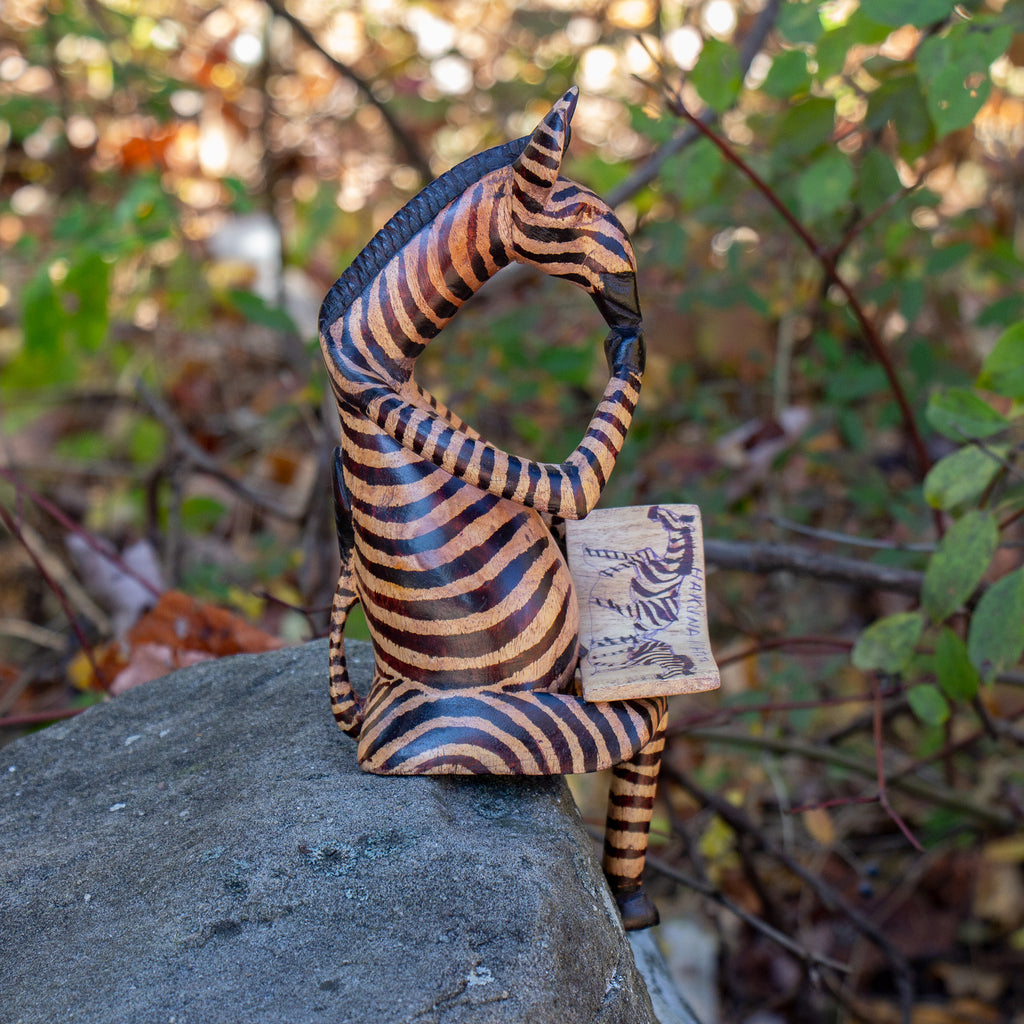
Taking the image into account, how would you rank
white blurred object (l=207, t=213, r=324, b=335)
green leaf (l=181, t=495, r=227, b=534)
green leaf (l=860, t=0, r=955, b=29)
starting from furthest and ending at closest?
white blurred object (l=207, t=213, r=324, b=335)
green leaf (l=181, t=495, r=227, b=534)
green leaf (l=860, t=0, r=955, b=29)

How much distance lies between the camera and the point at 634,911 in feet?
4.00

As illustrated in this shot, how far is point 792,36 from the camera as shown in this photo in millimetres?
1586

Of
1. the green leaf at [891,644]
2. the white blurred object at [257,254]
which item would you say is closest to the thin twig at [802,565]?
the green leaf at [891,644]

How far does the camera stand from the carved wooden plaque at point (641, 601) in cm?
113

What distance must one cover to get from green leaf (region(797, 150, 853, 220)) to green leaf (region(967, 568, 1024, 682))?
636mm

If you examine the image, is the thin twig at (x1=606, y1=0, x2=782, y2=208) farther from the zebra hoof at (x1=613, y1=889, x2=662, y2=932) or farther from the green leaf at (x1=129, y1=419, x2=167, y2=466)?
the green leaf at (x1=129, y1=419, x2=167, y2=466)

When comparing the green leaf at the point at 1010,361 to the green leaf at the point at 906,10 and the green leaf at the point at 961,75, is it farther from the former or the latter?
the green leaf at the point at 906,10

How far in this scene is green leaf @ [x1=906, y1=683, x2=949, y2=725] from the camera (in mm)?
1521

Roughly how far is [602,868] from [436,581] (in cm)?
40

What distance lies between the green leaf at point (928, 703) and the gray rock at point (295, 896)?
61cm

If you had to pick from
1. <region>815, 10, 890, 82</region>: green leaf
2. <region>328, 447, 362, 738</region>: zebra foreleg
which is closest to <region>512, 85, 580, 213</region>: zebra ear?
<region>328, 447, 362, 738</region>: zebra foreleg

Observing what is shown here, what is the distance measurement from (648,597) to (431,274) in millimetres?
443

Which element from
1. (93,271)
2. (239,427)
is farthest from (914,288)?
(239,427)

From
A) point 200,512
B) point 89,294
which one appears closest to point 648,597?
point 89,294
